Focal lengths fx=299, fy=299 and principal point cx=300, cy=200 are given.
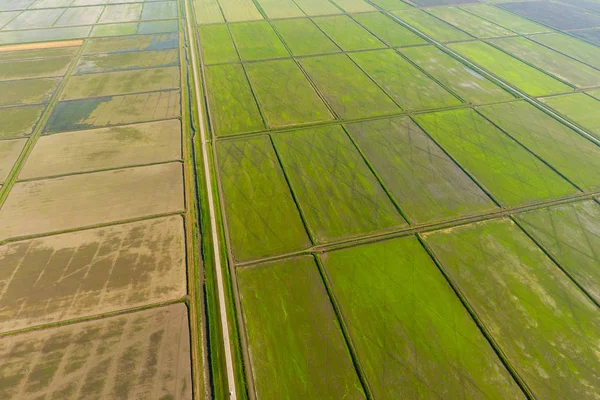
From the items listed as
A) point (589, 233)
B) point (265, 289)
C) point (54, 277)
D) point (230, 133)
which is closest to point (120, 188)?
point (54, 277)

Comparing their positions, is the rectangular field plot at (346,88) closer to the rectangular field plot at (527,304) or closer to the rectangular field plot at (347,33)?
the rectangular field plot at (347,33)

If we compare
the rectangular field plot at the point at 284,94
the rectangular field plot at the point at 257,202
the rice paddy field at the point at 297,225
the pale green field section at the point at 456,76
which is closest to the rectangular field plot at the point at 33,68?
the rice paddy field at the point at 297,225

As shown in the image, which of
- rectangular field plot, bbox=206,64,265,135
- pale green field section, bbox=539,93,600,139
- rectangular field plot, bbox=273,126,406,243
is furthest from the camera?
pale green field section, bbox=539,93,600,139

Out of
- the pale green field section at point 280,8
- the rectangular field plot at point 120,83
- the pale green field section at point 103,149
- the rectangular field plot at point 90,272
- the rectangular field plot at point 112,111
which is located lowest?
the rectangular field plot at point 90,272

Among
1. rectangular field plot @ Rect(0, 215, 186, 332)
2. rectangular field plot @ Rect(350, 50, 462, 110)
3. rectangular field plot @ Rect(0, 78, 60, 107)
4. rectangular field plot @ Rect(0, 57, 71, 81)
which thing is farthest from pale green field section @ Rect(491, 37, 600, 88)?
rectangular field plot @ Rect(0, 57, 71, 81)

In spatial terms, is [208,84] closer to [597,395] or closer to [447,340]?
[447,340]

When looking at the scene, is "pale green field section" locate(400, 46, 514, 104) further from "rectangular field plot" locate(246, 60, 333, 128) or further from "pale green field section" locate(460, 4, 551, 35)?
"pale green field section" locate(460, 4, 551, 35)
